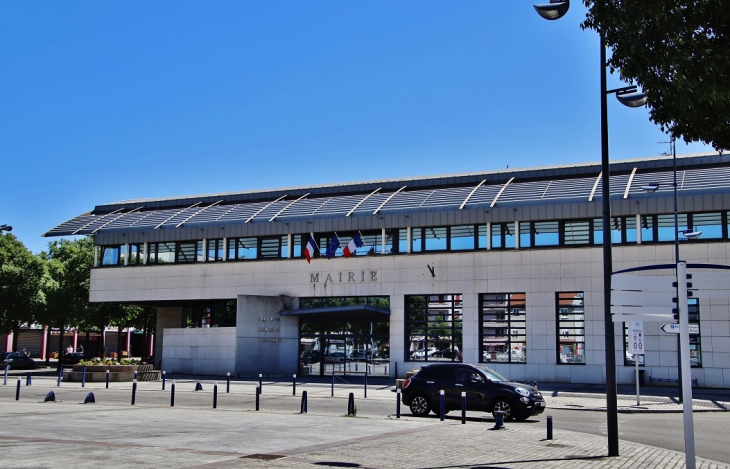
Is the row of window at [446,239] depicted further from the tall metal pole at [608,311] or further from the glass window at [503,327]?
the tall metal pole at [608,311]

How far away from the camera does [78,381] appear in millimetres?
38688

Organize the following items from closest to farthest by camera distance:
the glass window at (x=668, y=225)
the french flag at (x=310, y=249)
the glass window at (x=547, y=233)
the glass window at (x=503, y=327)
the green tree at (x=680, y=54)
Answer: the green tree at (x=680, y=54)
the glass window at (x=668, y=225)
the glass window at (x=547, y=233)
the glass window at (x=503, y=327)
the french flag at (x=310, y=249)

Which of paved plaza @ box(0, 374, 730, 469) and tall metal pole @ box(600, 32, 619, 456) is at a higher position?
tall metal pole @ box(600, 32, 619, 456)

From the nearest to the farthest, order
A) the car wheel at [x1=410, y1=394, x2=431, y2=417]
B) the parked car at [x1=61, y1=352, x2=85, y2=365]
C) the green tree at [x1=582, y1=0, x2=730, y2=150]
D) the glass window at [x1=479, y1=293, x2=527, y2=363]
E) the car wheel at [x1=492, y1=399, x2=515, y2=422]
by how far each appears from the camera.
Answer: the green tree at [x1=582, y1=0, x2=730, y2=150] < the car wheel at [x1=492, y1=399, x2=515, y2=422] < the car wheel at [x1=410, y1=394, x2=431, y2=417] < the glass window at [x1=479, y1=293, x2=527, y2=363] < the parked car at [x1=61, y1=352, x2=85, y2=365]

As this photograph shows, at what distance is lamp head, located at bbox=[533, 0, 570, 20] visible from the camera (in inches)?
541

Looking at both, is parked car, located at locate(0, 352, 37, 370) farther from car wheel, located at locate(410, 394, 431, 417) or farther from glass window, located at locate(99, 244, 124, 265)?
car wheel, located at locate(410, 394, 431, 417)

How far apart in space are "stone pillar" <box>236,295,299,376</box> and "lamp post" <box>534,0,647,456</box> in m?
30.2

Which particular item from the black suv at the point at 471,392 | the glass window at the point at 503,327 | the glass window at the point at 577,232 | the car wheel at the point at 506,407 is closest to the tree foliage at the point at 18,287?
the glass window at the point at 503,327

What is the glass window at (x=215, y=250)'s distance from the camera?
157 ft

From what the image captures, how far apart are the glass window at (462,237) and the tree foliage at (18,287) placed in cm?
3741

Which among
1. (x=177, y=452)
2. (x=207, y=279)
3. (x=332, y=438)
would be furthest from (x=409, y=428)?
(x=207, y=279)

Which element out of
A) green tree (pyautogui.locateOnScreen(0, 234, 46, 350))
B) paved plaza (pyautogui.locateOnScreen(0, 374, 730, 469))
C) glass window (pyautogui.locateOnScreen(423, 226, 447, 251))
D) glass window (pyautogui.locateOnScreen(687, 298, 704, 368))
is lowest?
paved plaza (pyautogui.locateOnScreen(0, 374, 730, 469))

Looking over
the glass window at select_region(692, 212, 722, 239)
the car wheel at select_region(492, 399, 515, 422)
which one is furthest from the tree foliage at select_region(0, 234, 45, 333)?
the car wheel at select_region(492, 399, 515, 422)

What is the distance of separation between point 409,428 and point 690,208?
24.2 metres
